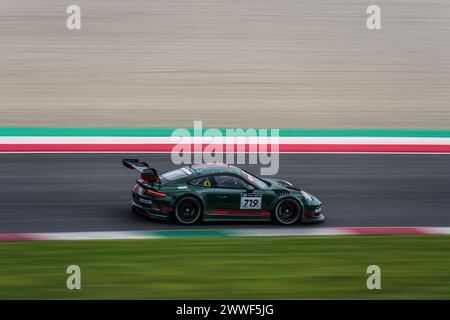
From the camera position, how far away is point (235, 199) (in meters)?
11.1

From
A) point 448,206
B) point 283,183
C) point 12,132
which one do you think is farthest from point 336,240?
point 12,132

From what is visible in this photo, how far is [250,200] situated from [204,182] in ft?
2.53

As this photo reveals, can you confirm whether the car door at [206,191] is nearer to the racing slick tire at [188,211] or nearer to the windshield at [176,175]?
the racing slick tire at [188,211]

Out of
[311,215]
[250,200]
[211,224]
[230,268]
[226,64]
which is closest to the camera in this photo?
[230,268]

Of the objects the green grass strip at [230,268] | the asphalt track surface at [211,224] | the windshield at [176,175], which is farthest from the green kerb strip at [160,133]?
the green grass strip at [230,268]

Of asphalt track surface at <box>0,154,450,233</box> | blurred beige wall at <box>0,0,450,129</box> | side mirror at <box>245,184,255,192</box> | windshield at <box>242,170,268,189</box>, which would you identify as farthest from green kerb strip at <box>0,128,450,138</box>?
side mirror at <box>245,184,255,192</box>

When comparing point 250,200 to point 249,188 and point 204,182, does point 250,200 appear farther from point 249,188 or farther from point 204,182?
point 204,182

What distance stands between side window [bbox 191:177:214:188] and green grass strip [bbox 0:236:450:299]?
1.08 meters

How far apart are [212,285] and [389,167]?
829 centimetres

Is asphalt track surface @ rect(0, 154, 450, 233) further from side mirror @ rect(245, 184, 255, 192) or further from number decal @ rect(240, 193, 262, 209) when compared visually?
side mirror @ rect(245, 184, 255, 192)

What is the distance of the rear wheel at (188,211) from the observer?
11.0m

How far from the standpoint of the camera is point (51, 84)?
2125cm

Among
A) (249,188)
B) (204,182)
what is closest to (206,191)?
(204,182)

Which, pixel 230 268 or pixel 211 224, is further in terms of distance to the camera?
pixel 211 224
